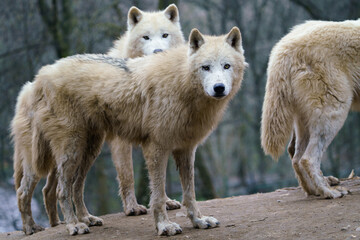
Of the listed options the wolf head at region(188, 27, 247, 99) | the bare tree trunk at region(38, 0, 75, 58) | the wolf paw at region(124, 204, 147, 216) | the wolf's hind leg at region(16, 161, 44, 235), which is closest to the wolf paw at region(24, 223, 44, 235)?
the wolf's hind leg at region(16, 161, 44, 235)

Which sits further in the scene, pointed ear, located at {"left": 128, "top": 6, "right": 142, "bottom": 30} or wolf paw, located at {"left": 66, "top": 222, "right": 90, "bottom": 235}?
pointed ear, located at {"left": 128, "top": 6, "right": 142, "bottom": 30}

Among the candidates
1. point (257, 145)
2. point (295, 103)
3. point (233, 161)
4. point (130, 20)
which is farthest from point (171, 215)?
point (233, 161)

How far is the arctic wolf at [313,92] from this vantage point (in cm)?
577

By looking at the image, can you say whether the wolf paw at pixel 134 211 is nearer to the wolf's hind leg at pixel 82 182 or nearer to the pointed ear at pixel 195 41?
the wolf's hind leg at pixel 82 182

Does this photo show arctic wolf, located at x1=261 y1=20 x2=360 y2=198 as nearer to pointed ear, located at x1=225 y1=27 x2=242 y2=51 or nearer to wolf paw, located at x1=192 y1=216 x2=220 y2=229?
pointed ear, located at x1=225 y1=27 x2=242 y2=51

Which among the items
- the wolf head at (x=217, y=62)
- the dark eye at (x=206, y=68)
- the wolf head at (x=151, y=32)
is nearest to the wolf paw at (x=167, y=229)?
the wolf head at (x=217, y=62)

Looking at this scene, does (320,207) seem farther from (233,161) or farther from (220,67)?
(233,161)

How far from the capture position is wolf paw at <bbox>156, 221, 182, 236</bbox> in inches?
188

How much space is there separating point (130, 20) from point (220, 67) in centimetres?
283

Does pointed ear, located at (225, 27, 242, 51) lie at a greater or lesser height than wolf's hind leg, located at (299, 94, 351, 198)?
greater

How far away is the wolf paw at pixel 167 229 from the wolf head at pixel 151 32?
2703mm

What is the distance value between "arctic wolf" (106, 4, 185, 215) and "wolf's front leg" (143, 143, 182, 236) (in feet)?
4.28

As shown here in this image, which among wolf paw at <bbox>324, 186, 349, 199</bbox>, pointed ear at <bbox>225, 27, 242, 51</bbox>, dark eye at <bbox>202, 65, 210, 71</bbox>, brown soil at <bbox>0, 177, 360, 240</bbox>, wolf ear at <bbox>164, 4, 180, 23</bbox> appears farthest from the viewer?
wolf ear at <bbox>164, 4, 180, 23</bbox>

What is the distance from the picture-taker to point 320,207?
17.3 feet
